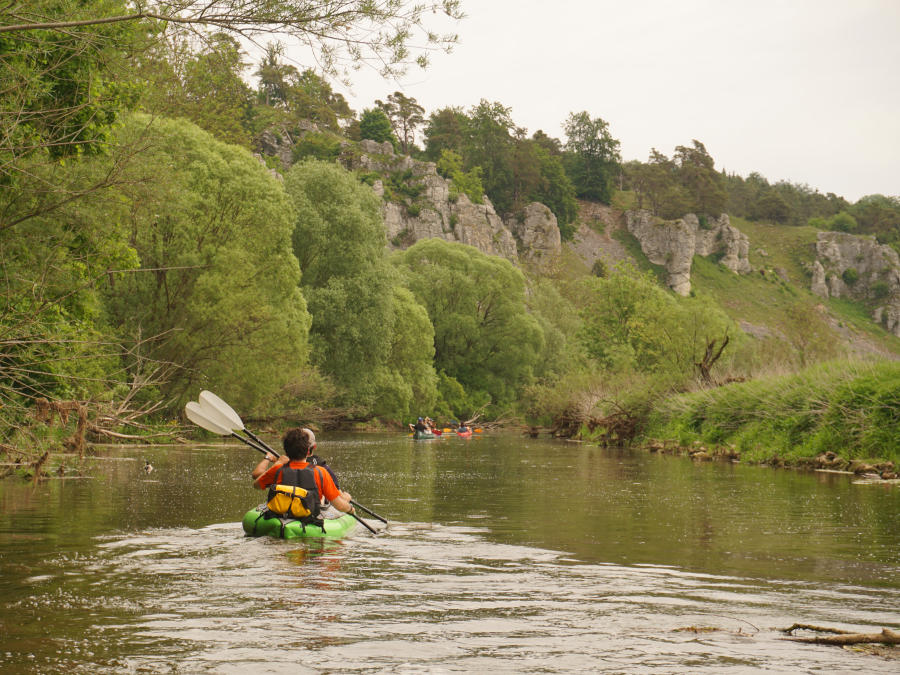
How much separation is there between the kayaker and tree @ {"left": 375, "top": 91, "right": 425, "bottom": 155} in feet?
379

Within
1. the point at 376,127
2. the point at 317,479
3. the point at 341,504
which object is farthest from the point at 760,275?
the point at 317,479

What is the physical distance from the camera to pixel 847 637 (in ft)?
19.0

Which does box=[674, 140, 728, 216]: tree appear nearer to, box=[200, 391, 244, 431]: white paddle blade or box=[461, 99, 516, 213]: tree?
box=[461, 99, 516, 213]: tree

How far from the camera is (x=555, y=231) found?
12594 centimetres

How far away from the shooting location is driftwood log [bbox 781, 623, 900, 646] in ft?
18.7

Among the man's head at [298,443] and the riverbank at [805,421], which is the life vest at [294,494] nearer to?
the man's head at [298,443]

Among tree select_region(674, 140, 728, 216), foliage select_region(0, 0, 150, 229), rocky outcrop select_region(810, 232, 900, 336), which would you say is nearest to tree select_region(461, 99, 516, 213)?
tree select_region(674, 140, 728, 216)

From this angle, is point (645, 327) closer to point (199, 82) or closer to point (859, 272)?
point (199, 82)

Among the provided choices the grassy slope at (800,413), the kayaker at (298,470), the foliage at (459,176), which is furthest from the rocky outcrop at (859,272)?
the kayaker at (298,470)

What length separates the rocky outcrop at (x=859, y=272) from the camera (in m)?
125

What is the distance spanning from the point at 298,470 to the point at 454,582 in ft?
9.45

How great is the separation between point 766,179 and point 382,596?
183m

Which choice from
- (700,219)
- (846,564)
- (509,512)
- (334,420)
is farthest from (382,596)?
(700,219)

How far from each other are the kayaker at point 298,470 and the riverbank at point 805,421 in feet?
41.4
